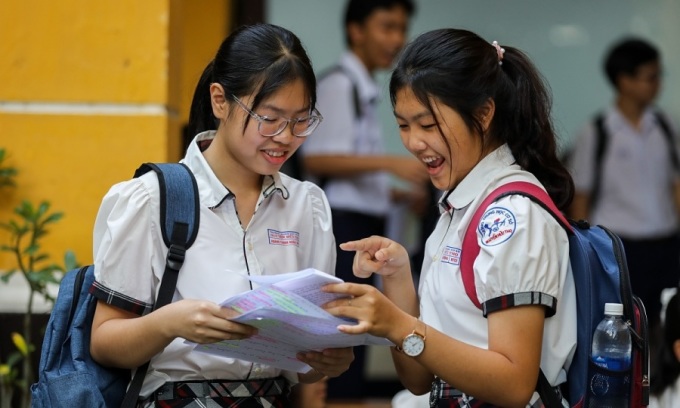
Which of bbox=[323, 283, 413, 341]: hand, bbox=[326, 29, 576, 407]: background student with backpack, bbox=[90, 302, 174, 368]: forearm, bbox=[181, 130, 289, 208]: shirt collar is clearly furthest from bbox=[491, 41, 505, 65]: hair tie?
bbox=[90, 302, 174, 368]: forearm

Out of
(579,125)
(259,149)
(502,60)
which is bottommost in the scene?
(579,125)

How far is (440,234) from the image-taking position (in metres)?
2.92

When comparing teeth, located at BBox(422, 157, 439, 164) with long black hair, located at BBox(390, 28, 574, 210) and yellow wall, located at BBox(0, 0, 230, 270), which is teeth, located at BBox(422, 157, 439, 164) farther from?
yellow wall, located at BBox(0, 0, 230, 270)

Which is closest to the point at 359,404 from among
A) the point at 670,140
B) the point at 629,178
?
the point at 629,178

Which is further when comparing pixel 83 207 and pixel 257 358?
pixel 83 207

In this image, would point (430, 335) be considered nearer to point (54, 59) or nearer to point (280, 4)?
point (54, 59)

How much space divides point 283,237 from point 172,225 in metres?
0.31

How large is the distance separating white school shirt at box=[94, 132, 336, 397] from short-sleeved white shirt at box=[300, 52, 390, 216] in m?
2.67

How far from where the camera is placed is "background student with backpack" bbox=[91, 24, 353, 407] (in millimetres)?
2674

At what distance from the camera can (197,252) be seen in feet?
9.00

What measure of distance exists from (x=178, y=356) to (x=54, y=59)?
1.80 metres

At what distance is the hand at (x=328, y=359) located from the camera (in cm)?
271

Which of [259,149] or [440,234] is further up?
[259,149]

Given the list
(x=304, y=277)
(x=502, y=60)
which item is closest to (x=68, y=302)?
(x=304, y=277)
